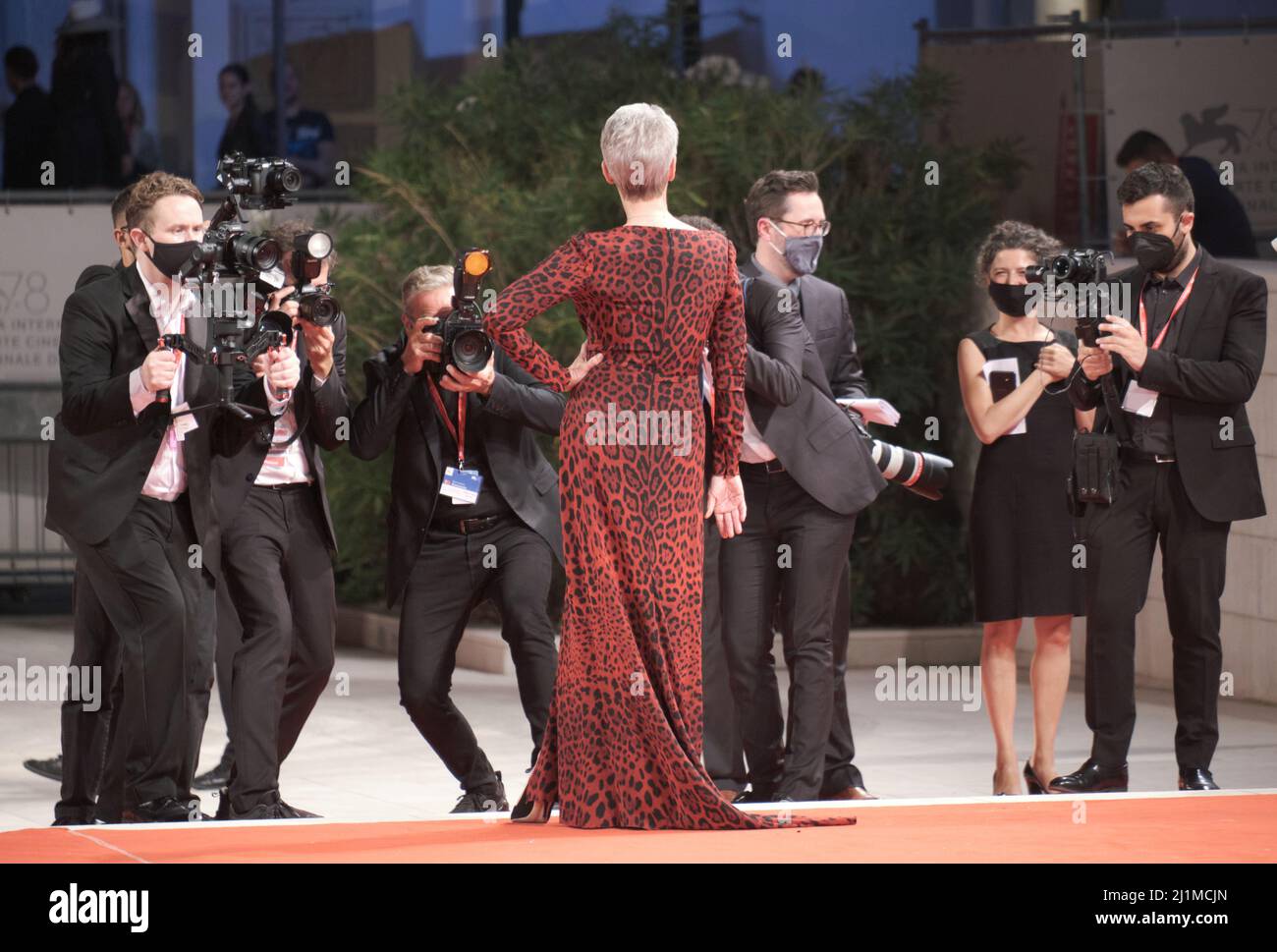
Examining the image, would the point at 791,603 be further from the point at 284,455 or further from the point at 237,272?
the point at 237,272

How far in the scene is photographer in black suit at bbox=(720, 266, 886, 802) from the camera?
6957 mm

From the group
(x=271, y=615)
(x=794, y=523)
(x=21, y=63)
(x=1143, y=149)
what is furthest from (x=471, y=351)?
(x=21, y=63)

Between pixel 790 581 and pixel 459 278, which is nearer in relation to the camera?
pixel 459 278

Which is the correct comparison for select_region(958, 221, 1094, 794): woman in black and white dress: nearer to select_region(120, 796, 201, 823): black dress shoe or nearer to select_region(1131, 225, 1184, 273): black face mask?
select_region(1131, 225, 1184, 273): black face mask

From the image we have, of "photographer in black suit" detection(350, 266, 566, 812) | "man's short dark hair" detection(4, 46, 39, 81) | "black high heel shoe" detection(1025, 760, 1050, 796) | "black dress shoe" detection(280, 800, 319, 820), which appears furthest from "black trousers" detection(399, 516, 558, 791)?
"man's short dark hair" detection(4, 46, 39, 81)

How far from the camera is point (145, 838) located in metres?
5.52

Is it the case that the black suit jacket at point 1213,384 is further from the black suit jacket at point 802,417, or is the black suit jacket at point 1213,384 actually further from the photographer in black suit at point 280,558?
the photographer in black suit at point 280,558


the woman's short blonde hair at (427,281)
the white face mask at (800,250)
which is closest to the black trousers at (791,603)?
the white face mask at (800,250)

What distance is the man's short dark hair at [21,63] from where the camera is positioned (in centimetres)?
1537

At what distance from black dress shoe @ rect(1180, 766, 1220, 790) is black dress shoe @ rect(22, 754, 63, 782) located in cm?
427

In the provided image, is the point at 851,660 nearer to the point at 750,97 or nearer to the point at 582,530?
the point at 750,97

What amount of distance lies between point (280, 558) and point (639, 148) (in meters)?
2.15

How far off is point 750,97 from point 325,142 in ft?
18.5
